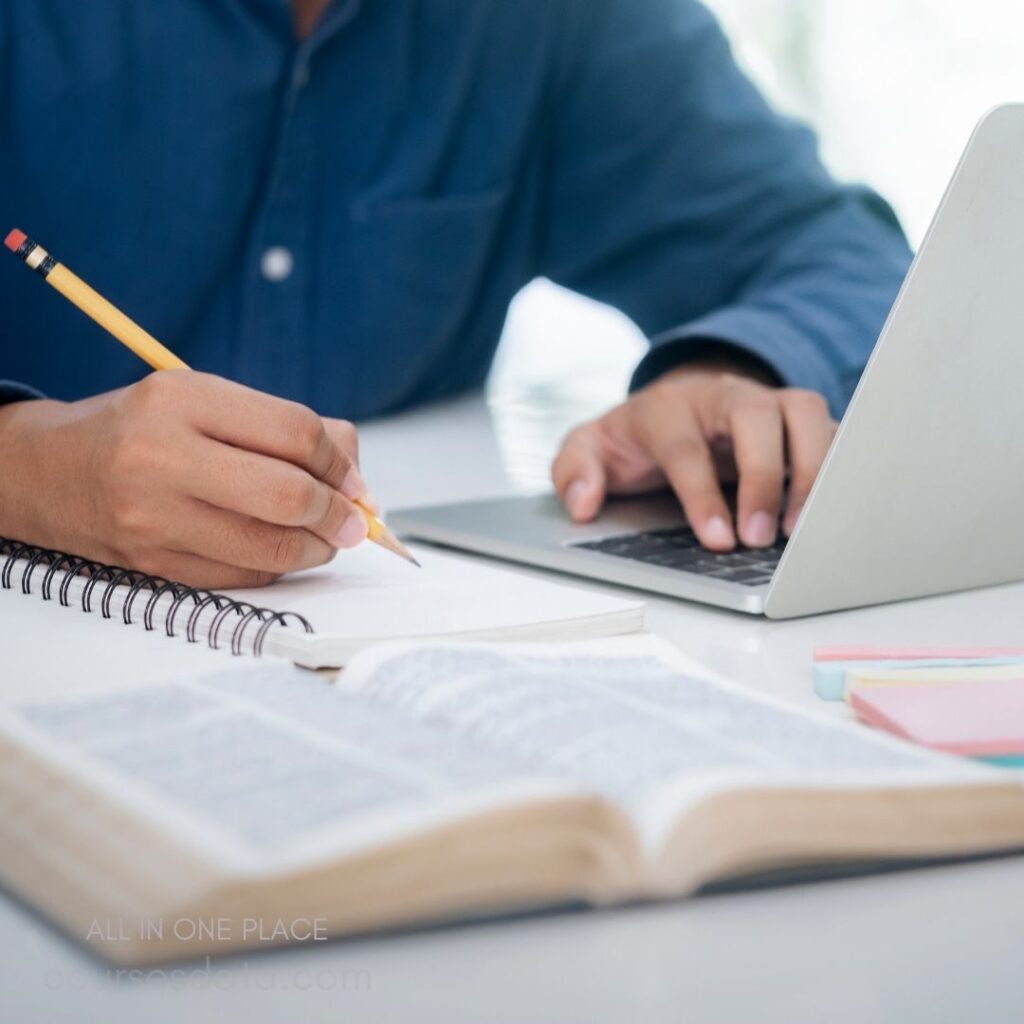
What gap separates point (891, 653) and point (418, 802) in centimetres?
29

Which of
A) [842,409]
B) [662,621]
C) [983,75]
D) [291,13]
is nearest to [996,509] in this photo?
[662,621]

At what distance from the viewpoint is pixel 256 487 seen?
26.8 inches

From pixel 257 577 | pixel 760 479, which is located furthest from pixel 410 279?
pixel 257 577

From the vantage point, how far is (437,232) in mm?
1492

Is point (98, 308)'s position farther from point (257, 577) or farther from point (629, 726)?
point (629, 726)

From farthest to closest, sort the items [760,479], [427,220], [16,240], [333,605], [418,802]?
[427,220], [760,479], [16,240], [333,605], [418,802]

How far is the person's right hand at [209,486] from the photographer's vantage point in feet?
2.26

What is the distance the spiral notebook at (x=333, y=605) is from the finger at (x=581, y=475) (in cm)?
18

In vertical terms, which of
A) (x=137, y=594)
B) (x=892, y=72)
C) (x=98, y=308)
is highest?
(x=892, y=72)

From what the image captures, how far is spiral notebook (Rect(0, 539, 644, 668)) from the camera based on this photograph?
2.04 feet

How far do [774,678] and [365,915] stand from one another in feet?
1.02

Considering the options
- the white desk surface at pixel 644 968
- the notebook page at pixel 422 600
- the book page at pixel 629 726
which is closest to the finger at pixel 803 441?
the notebook page at pixel 422 600

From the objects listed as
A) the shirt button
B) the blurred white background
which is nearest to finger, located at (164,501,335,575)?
the shirt button

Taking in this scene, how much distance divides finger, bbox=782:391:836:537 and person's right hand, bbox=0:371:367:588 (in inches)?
11.9
